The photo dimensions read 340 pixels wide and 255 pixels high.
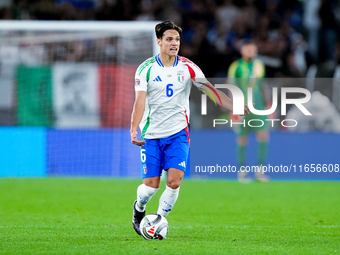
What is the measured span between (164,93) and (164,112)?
0.19 metres

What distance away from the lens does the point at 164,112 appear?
6.18 m

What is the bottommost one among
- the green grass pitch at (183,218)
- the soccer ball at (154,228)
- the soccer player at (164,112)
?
the green grass pitch at (183,218)

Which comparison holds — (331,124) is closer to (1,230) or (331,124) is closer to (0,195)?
(0,195)

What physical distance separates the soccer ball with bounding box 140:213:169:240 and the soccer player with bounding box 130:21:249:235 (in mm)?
197

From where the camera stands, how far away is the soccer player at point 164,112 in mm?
6035

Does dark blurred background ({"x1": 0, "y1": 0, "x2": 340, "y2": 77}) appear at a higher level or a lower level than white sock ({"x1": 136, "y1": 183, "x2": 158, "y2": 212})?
higher

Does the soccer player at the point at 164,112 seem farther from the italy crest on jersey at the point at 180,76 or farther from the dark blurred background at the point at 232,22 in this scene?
the dark blurred background at the point at 232,22

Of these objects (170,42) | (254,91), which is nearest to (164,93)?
(170,42)

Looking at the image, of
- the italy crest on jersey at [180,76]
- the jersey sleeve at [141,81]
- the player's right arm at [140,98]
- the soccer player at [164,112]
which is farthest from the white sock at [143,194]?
the italy crest on jersey at [180,76]

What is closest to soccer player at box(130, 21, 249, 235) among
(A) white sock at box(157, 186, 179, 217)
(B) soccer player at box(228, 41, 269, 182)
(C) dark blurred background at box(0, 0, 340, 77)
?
(A) white sock at box(157, 186, 179, 217)

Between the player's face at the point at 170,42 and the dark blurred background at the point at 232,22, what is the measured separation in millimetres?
9962

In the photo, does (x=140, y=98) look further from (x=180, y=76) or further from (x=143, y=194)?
(x=143, y=194)

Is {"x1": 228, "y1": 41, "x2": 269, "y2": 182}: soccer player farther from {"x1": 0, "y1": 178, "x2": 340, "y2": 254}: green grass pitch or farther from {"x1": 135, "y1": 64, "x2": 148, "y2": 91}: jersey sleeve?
{"x1": 135, "y1": 64, "x2": 148, "y2": 91}: jersey sleeve

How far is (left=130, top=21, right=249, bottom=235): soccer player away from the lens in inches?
238
